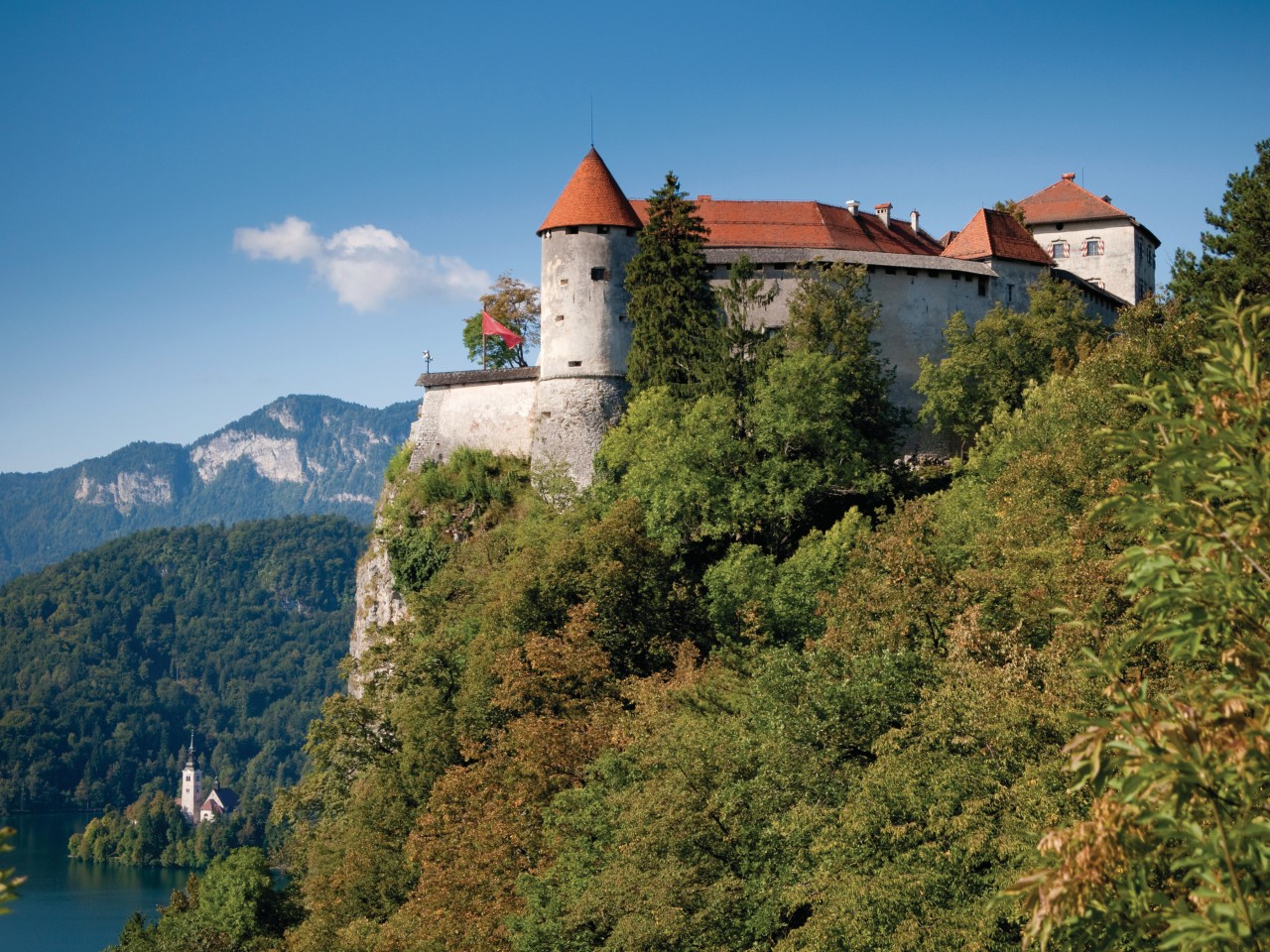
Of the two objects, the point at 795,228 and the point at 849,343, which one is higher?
the point at 795,228

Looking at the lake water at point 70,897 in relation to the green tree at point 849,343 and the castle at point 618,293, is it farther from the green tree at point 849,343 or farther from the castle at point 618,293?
the green tree at point 849,343

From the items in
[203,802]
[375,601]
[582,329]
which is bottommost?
[203,802]

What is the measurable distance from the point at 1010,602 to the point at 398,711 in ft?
56.4

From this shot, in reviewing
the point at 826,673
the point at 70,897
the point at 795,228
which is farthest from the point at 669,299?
the point at 70,897

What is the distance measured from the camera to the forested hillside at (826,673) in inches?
396

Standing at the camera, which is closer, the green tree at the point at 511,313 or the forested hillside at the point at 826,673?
the forested hillside at the point at 826,673

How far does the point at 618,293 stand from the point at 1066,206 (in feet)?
77.7

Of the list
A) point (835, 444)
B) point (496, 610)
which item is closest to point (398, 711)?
point (496, 610)

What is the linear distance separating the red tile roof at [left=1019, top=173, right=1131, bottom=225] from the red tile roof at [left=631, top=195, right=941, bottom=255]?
8145mm

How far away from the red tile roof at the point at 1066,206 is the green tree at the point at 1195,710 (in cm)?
5151

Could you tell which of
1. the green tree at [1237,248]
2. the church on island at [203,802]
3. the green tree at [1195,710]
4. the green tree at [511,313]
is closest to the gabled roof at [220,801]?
the church on island at [203,802]

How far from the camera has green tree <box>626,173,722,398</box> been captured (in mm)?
44062

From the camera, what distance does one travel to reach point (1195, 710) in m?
9.80

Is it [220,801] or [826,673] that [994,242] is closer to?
[826,673]
